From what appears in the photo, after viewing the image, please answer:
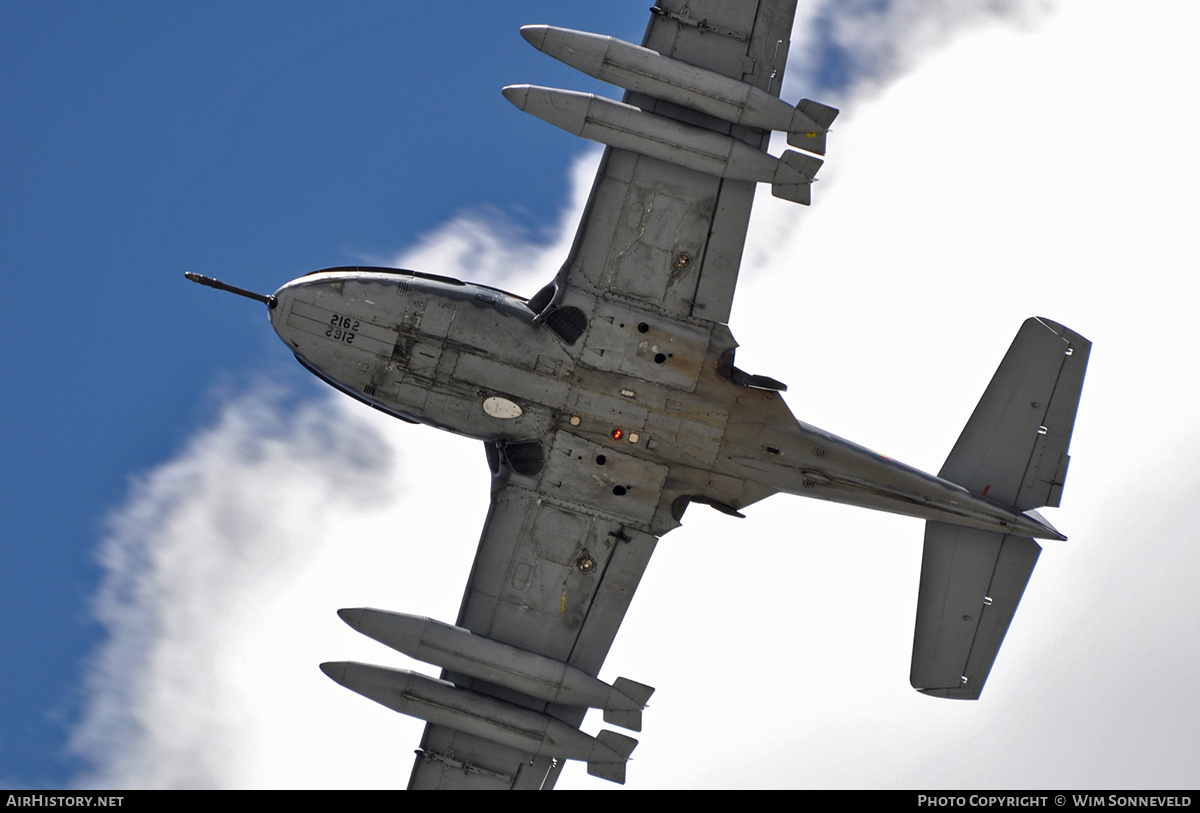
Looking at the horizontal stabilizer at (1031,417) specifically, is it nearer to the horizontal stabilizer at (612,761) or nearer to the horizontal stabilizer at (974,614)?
the horizontal stabilizer at (974,614)

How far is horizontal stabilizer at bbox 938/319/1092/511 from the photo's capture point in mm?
21688

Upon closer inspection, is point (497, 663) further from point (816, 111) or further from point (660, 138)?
point (816, 111)

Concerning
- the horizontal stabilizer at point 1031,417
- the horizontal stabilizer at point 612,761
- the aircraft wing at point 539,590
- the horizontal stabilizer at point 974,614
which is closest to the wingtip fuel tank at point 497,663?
the horizontal stabilizer at point 612,761

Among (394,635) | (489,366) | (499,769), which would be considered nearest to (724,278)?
(489,366)

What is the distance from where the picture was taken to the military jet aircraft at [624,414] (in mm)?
20547

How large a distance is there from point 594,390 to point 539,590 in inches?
155

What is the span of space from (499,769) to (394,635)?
138 inches

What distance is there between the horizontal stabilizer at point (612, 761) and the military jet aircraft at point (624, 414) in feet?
0.12

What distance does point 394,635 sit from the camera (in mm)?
21016

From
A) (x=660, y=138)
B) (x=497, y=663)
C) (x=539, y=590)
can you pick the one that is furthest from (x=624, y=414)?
(x=497, y=663)

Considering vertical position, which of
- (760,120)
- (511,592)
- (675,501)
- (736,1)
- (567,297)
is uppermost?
(736,1)

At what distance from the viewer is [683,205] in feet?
70.1
